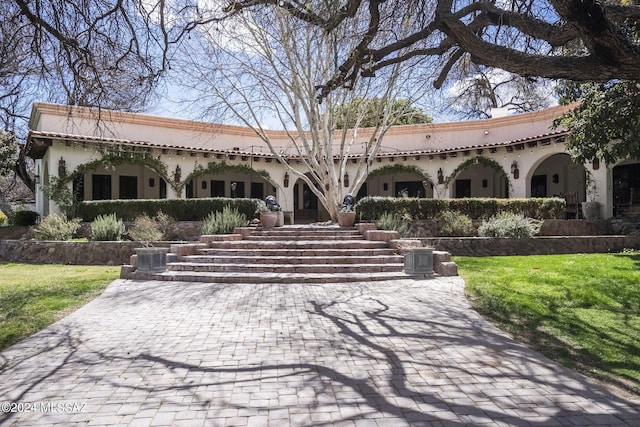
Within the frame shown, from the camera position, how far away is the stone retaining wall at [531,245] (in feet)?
40.0

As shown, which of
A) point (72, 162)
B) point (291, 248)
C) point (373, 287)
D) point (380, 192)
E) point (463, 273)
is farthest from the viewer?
point (380, 192)

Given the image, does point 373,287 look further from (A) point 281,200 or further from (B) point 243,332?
(A) point 281,200

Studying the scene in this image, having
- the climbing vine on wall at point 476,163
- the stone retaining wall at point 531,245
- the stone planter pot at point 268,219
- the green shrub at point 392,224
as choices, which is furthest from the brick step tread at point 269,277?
the climbing vine on wall at point 476,163

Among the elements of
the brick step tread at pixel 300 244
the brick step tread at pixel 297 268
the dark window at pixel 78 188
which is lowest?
the brick step tread at pixel 297 268

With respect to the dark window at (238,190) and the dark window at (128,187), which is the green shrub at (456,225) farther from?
the dark window at (128,187)

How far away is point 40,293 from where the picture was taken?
752 cm

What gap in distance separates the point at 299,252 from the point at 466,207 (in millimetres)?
6939

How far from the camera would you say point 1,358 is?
420cm

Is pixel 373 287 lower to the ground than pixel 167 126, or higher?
lower

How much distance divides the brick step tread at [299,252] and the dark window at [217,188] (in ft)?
44.4

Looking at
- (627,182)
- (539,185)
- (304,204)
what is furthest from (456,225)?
(304,204)

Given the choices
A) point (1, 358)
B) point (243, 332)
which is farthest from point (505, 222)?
point (1, 358)

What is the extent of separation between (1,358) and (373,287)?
5749 millimetres

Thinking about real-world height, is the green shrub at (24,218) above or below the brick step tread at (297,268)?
above
